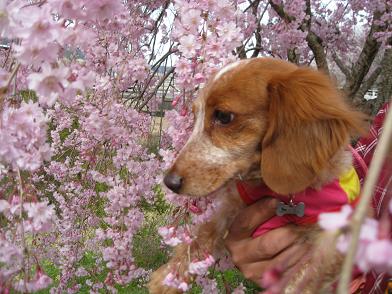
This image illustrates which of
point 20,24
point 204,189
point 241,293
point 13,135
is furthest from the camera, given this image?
point 241,293

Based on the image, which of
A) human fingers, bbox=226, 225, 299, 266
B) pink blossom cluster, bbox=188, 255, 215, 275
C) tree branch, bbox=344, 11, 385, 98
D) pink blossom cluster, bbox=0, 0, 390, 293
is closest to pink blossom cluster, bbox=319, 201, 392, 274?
pink blossom cluster, bbox=0, 0, 390, 293

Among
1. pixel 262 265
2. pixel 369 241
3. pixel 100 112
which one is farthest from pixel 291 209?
pixel 369 241

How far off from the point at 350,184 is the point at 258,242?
0.47m

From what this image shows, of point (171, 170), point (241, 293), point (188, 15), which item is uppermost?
point (188, 15)

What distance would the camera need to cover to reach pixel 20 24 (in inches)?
41.0

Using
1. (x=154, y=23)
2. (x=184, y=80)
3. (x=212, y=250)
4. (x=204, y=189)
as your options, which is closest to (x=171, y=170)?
(x=204, y=189)

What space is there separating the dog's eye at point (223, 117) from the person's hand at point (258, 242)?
1.30 ft

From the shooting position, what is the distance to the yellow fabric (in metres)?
1.80

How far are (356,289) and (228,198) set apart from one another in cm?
71

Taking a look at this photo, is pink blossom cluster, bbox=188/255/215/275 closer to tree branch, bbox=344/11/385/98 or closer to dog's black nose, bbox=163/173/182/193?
dog's black nose, bbox=163/173/182/193

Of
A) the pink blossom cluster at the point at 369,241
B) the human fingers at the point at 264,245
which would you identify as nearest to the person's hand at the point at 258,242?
the human fingers at the point at 264,245

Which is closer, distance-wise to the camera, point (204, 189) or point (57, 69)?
point (57, 69)

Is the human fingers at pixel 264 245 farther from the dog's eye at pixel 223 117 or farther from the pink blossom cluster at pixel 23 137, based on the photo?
the pink blossom cluster at pixel 23 137

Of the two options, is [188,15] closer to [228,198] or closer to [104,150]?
[228,198]
